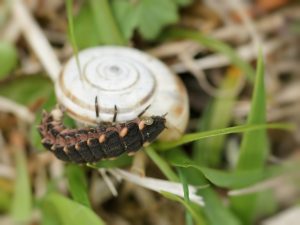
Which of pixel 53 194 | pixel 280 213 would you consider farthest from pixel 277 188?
pixel 53 194

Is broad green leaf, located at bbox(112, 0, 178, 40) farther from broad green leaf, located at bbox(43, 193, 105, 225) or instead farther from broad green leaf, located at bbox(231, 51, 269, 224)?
broad green leaf, located at bbox(43, 193, 105, 225)

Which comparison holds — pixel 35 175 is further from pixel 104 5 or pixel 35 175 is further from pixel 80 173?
pixel 104 5

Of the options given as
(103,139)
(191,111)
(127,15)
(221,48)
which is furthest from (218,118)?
(103,139)

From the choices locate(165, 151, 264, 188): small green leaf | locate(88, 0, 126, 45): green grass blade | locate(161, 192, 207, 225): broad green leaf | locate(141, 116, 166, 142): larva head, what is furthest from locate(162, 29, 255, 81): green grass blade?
locate(161, 192, 207, 225): broad green leaf

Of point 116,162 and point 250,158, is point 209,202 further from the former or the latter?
point 116,162

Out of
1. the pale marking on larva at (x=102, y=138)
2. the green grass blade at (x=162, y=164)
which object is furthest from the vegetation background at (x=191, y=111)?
the pale marking on larva at (x=102, y=138)

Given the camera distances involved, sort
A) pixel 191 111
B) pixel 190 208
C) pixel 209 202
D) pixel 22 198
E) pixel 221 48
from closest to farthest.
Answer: pixel 190 208, pixel 209 202, pixel 22 198, pixel 221 48, pixel 191 111
